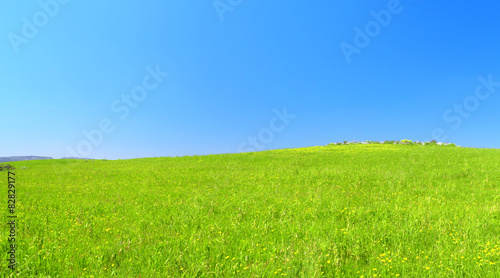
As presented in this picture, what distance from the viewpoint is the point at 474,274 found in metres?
4.60

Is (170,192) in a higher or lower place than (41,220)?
higher

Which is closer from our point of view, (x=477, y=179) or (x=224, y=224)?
(x=224, y=224)

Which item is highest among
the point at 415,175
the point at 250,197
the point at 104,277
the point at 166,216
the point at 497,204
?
the point at 415,175

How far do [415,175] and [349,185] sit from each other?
494 centimetres

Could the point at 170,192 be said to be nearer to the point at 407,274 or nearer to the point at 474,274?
the point at 407,274

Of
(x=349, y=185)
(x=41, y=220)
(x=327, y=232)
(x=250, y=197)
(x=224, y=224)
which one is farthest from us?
(x=349, y=185)

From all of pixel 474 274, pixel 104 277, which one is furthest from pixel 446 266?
pixel 104 277

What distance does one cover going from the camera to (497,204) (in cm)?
891

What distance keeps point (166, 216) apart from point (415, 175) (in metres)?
12.9

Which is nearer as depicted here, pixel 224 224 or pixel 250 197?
pixel 224 224

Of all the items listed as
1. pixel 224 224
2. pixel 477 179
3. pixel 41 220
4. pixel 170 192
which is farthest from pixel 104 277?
pixel 477 179

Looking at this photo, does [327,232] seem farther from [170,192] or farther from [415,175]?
[415,175]

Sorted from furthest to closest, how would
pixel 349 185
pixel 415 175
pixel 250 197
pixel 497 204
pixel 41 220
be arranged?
pixel 415 175
pixel 349 185
pixel 250 197
pixel 497 204
pixel 41 220

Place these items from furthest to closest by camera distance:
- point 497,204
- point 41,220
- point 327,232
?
point 497,204
point 41,220
point 327,232
